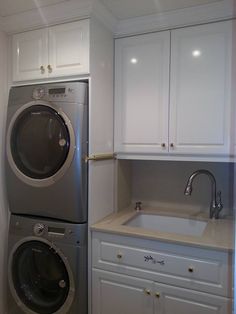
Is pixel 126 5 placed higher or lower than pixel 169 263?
higher

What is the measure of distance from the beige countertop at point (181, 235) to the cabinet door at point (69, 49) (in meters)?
1.02

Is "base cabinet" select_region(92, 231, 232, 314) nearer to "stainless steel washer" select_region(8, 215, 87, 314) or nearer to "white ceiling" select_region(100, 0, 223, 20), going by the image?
"stainless steel washer" select_region(8, 215, 87, 314)

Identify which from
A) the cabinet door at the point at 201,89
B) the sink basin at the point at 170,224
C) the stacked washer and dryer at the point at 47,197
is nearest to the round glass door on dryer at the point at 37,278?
the stacked washer and dryer at the point at 47,197

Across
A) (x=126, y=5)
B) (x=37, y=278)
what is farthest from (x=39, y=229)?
(x=126, y=5)

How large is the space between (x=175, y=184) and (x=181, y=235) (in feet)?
2.12

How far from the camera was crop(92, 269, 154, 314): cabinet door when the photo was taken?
1596 millimetres

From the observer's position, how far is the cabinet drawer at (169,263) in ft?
4.64

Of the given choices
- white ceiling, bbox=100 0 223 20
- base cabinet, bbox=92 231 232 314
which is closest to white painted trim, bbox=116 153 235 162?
base cabinet, bbox=92 231 232 314

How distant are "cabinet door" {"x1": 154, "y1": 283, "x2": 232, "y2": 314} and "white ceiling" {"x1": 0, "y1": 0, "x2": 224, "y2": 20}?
172 cm

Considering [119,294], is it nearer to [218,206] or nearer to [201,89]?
[218,206]

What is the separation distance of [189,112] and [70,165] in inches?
34.2

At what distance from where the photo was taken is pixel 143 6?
169 centimetres

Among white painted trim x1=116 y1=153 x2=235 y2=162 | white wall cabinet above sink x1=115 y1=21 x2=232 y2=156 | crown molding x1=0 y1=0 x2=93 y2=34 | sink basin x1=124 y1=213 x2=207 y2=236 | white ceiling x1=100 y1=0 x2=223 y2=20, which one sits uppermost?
white ceiling x1=100 y1=0 x2=223 y2=20

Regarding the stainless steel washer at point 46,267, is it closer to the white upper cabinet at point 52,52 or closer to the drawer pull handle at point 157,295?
the drawer pull handle at point 157,295
